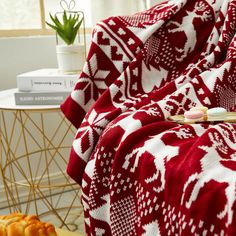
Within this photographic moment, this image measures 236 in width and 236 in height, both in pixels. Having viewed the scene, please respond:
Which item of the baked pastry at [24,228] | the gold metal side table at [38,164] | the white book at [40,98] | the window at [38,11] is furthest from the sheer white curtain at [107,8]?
Answer: the baked pastry at [24,228]

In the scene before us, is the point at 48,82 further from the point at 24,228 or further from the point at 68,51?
the point at 24,228

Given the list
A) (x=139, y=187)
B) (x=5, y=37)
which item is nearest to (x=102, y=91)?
(x=139, y=187)

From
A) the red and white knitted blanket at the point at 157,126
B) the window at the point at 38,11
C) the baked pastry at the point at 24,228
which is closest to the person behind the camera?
the red and white knitted blanket at the point at 157,126

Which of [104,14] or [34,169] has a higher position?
[104,14]

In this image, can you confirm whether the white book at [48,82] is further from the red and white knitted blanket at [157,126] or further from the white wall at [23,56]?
the white wall at [23,56]

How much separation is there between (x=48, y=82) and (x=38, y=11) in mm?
728

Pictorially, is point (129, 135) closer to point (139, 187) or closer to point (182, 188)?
point (139, 187)

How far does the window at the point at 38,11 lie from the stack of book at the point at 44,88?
1.73 feet

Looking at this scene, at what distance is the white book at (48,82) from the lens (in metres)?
1.65

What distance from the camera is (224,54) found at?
1.39 meters

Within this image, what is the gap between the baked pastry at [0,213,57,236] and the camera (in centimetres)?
100

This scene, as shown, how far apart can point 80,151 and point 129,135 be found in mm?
176

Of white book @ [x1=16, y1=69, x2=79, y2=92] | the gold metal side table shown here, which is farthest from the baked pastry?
the gold metal side table

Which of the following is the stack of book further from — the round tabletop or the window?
the window
